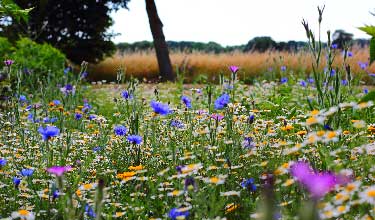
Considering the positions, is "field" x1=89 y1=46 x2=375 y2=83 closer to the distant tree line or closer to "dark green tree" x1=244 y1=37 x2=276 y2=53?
the distant tree line

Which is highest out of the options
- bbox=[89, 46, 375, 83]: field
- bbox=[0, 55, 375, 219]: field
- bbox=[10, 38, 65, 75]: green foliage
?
bbox=[10, 38, 65, 75]: green foliage

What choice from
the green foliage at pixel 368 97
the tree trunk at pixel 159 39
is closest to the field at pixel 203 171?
the green foliage at pixel 368 97

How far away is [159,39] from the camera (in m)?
17.1

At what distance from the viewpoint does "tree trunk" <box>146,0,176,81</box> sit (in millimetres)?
16844

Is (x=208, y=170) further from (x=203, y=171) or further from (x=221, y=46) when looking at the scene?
(x=221, y=46)

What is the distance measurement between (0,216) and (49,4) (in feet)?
63.5

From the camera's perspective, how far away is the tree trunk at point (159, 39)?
1684 centimetres

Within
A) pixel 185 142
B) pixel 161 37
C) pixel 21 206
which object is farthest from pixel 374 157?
pixel 161 37

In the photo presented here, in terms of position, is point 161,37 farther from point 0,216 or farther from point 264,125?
point 0,216

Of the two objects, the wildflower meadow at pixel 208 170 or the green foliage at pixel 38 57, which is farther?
the green foliage at pixel 38 57

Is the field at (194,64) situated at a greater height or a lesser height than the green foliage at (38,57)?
lesser

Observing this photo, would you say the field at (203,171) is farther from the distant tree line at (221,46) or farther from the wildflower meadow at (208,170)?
the distant tree line at (221,46)

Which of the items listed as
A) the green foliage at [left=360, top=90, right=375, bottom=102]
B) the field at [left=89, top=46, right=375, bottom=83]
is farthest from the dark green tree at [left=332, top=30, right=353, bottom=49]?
the field at [left=89, top=46, right=375, bottom=83]

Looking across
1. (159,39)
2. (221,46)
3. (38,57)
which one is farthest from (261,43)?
(38,57)
